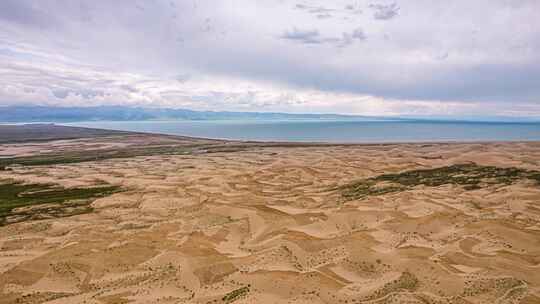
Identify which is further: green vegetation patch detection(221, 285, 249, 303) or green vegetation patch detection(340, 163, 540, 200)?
green vegetation patch detection(340, 163, 540, 200)

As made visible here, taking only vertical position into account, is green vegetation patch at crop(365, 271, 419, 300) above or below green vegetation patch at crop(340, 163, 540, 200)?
below

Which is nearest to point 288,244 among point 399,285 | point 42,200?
point 399,285

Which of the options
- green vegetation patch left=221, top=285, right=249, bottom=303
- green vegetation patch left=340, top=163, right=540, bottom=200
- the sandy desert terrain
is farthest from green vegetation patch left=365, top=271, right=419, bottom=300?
green vegetation patch left=340, top=163, right=540, bottom=200

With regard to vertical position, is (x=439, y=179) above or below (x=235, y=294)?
above

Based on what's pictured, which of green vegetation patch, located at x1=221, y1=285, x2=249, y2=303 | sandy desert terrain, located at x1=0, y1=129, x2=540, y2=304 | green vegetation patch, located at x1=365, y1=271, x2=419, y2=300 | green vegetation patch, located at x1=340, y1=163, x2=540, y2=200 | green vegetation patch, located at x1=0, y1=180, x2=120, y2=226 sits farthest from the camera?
green vegetation patch, located at x1=340, y1=163, x2=540, y2=200

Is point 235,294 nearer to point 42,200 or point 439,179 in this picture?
point 42,200

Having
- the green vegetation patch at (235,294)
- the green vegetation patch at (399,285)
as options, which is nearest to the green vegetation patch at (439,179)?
the green vegetation patch at (399,285)

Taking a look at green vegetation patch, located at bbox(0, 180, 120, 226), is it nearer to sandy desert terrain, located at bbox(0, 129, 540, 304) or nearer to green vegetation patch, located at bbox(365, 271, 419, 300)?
sandy desert terrain, located at bbox(0, 129, 540, 304)
